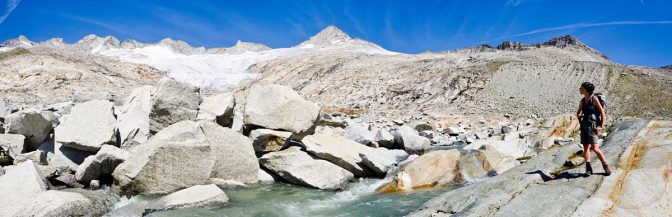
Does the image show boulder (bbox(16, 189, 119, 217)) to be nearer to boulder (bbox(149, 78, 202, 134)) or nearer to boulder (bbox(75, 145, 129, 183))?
boulder (bbox(75, 145, 129, 183))

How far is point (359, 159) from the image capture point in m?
17.5

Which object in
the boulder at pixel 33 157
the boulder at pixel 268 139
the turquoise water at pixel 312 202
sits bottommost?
the turquoise water at pixel 312 202

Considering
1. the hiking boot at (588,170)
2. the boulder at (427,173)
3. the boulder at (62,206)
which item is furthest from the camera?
the boulder at (427,173)

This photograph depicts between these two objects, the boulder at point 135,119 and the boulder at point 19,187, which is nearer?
the boulder at point 19,187

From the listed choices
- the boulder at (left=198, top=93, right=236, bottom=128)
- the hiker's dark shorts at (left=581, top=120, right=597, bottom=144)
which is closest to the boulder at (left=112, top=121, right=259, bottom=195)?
the boulder at (left=198, top=93, right=236, bottom=128)

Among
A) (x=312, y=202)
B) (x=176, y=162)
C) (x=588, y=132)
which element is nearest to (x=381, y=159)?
(x=312, y=202)

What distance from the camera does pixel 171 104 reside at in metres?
16.9

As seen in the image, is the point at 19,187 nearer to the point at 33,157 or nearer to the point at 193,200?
the point at 33,157

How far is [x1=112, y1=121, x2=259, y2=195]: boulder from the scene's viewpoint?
1319cm

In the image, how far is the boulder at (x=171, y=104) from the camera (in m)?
16.6

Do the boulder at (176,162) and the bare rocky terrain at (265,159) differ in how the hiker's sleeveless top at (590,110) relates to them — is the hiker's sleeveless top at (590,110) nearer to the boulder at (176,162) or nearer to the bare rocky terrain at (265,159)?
the bare rocky terrain at (265,159)

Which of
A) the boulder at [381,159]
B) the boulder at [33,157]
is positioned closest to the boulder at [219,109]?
the boulder at [33,157]

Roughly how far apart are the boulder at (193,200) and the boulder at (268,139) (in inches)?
167

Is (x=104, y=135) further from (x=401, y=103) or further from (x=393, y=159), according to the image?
(x=401, y=103)
